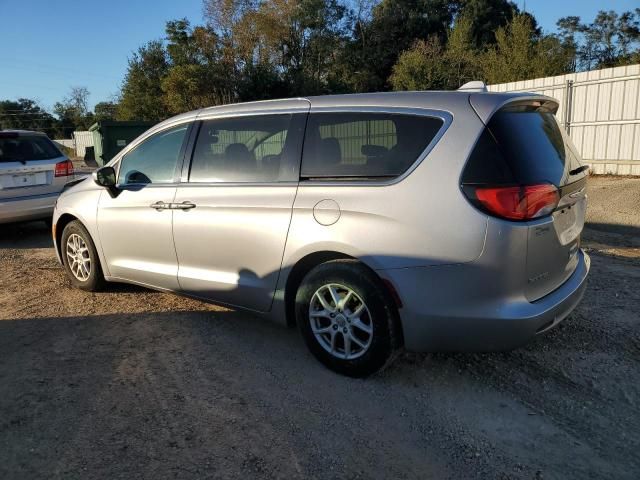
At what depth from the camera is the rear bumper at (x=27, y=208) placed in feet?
25.3

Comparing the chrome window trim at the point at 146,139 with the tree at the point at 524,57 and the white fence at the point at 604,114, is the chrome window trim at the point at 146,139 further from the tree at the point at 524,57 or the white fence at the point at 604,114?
the tree at the point at 524,57

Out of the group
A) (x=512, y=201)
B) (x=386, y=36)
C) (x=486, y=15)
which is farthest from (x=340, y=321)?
(x=486, y=15)

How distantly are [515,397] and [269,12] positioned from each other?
37.8 meters

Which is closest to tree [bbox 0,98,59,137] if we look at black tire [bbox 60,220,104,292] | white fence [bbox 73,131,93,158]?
white fence [bbox 73,131,93,158]

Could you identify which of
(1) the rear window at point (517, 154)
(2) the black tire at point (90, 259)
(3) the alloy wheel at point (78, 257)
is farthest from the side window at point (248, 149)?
(3) the alloy wheel at point (78, 257)

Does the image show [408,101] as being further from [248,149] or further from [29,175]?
[29,175]

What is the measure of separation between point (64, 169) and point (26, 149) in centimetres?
60

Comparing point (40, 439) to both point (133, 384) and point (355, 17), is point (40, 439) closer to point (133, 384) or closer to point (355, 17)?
point (133, 384)

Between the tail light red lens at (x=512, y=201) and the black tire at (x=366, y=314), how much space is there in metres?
0.80

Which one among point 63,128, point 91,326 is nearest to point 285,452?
point 91,326

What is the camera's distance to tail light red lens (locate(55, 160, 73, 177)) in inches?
325

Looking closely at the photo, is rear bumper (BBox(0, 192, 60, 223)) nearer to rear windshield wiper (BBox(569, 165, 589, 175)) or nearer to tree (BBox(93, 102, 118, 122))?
rear windshield wiper (BBox(569, 165, 589, 175))

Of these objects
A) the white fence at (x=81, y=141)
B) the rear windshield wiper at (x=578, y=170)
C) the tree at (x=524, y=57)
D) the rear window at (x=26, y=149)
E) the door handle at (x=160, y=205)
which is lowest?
the door handle at (x=160, y=205)

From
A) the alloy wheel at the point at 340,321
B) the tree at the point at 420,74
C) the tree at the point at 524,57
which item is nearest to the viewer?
the alloy wheel at the point at 340,321
